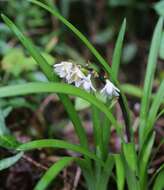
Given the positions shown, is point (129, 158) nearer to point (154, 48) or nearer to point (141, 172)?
point (141, 172)

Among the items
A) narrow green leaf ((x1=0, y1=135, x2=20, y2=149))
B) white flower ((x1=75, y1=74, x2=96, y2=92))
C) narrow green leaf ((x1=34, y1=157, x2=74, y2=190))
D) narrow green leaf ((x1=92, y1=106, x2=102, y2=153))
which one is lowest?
narrow green leaf ((x1=34, y1=157, x2=74, y2=190))

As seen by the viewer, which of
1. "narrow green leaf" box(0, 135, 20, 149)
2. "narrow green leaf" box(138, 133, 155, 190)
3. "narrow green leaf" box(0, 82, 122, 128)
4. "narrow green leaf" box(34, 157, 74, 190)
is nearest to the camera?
"narrow green leaf" box(0, 82, 122, 128)

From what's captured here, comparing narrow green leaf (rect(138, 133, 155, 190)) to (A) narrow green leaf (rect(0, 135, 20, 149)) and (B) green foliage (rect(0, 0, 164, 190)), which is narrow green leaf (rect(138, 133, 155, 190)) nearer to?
(B) green foliage (rect(0, 0, 164, 190))

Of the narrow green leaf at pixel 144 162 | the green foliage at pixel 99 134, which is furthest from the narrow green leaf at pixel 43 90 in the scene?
the narrow green leaf at pixel 144 162

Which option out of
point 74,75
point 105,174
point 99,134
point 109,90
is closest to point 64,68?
point 74,75

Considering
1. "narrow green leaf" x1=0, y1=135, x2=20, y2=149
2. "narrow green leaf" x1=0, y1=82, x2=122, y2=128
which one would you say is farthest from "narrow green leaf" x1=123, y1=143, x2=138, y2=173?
"narrow green leaf" x1=0, y1=135, x2=20, y2=149

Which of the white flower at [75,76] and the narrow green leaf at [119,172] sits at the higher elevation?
the white flower at [75,76]

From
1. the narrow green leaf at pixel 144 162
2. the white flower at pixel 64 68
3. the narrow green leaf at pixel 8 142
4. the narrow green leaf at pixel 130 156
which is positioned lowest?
the narrow green leaf at pixel 144 162

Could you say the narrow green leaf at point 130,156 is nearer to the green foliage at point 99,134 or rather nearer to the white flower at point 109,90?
the green foliage at point 99,134
